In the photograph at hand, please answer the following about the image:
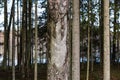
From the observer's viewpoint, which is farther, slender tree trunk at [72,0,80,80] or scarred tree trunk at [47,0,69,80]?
slender tree trunk at [72,0,80,80]

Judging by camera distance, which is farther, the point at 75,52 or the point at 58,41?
the point at 75,52

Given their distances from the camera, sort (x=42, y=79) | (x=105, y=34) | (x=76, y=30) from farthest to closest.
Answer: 1. (x=42, y=79)
2. (x=76, y=30)
3. (x=105, y=34)

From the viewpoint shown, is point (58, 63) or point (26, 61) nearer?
point (58, 63)

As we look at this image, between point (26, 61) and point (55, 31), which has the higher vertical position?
point (55, 31)

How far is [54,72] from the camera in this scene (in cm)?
307

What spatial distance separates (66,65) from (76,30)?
5204 millimetres

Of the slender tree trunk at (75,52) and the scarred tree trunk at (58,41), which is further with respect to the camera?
the slender tree trunk at (75,52)

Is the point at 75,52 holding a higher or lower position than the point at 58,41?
lower

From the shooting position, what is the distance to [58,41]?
3064 mm

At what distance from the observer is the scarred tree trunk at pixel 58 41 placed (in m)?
3.07

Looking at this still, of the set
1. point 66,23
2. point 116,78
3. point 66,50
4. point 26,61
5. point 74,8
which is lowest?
point 116,78

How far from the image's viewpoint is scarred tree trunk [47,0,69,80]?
10.1 feet

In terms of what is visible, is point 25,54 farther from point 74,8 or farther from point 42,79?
point 74,8

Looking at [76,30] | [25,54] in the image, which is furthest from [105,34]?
[25,54]
